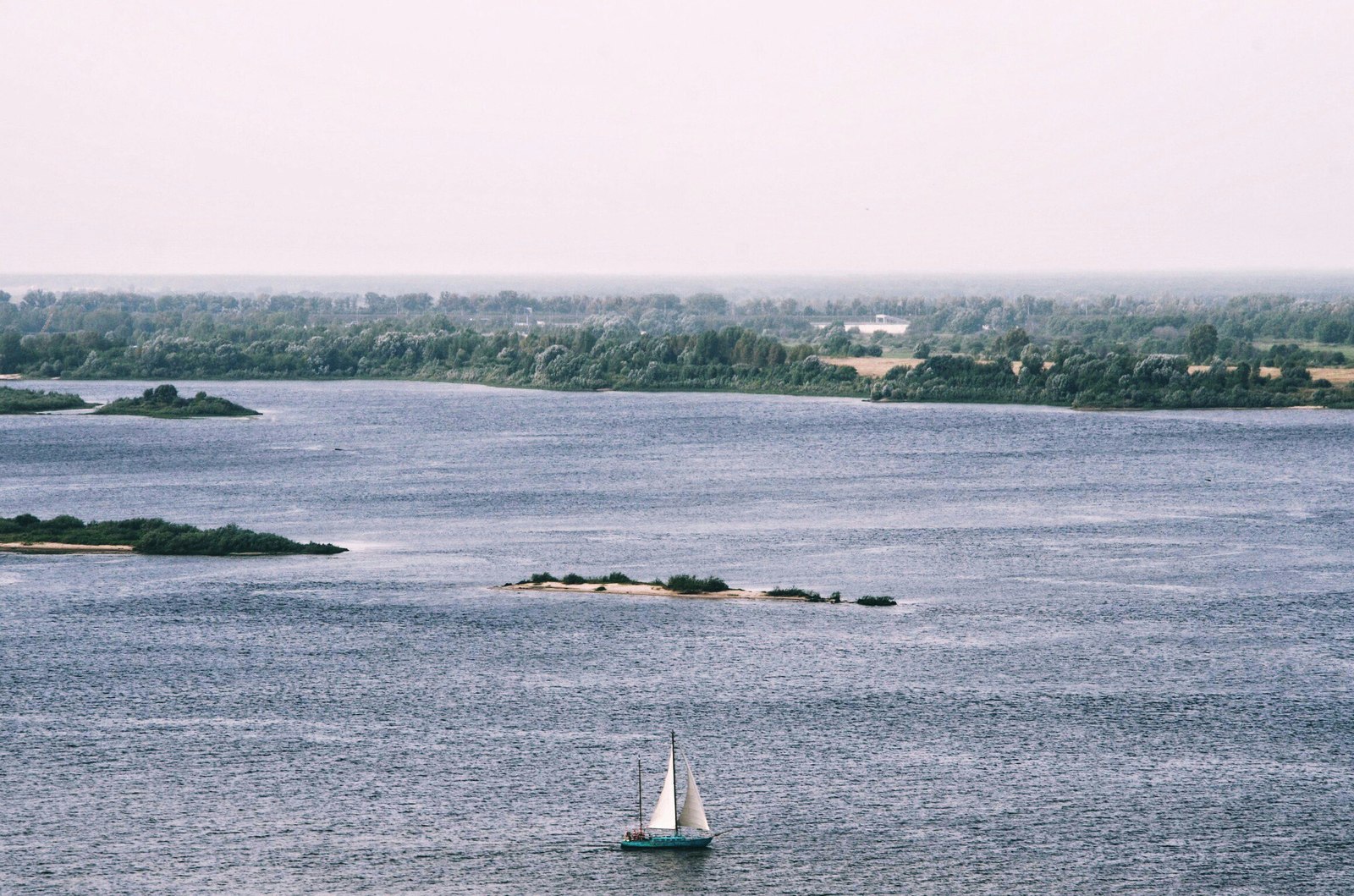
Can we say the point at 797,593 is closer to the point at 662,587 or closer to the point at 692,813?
the point at 662,587

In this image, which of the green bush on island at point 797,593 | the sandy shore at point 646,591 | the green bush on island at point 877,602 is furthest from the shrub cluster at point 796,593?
the green bush on island at point 877,602

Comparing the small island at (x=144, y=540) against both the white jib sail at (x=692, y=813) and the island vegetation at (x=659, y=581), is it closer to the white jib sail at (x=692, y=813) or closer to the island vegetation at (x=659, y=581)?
the island vegetation at (x=659, y=581)

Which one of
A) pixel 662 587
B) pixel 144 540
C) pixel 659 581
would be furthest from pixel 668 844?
pixel 144 540

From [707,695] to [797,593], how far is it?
19.4 metres

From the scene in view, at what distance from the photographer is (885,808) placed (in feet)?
190

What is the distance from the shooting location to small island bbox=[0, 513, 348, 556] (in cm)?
10562

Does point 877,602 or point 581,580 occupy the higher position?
point 877,602

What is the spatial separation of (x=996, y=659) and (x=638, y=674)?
15138mm

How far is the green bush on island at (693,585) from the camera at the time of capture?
299ft

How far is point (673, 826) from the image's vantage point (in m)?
54.4

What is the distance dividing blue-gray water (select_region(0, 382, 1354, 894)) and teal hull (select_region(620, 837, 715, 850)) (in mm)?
508

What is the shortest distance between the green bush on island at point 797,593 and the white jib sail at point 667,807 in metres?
35.0

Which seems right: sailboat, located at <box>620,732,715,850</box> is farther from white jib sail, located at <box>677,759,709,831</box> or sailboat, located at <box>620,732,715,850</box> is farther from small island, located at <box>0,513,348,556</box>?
small island, located at <box>0,513,348,556</box>

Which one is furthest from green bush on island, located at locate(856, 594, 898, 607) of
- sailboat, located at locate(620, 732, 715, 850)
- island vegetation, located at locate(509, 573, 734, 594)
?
sailboat, located at locate(620, 732, 715, 850)
